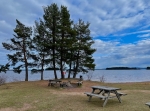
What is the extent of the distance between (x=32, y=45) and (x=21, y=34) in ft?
5.17

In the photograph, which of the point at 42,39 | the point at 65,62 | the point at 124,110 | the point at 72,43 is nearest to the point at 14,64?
the point at 42,39

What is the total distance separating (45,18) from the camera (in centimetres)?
1642

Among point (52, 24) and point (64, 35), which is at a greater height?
point (52, 24)

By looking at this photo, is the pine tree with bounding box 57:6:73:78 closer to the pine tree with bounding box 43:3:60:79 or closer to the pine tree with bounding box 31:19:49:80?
the pine tree with bounding box 43:3:60:79

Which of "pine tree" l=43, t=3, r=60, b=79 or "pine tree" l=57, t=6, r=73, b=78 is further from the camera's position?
"pine tree" l=43, t=3, r=60, b=79

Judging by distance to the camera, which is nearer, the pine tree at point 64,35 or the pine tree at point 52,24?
the pine tree at point 64,35

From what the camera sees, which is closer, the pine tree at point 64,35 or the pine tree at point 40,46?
the pine tree at point 64,35

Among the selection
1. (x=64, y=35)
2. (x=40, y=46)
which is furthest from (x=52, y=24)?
(x=40, y=46)

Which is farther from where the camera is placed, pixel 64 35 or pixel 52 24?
pixel 64 35

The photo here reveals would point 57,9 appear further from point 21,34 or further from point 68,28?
point 21,34

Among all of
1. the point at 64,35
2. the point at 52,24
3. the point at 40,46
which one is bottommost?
the point at 40,46

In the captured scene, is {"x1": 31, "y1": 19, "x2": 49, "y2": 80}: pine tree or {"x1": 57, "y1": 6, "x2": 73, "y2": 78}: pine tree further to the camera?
{"x1": 31, "y1": 19, "x2": 49, "y2": 80}: pine tree

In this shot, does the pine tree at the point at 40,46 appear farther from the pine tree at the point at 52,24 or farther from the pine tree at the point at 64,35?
the pine tree at the point at 64,35

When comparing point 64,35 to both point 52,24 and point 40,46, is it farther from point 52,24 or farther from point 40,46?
point 40,46
